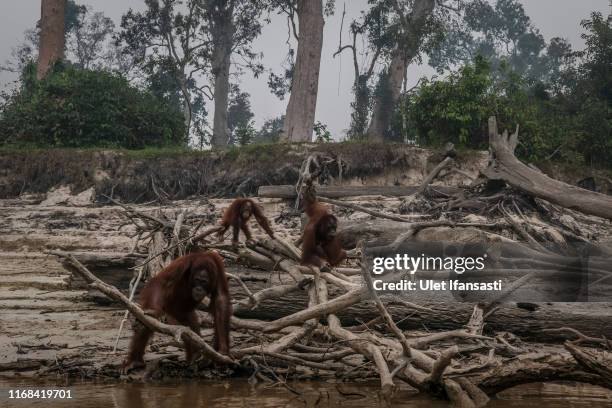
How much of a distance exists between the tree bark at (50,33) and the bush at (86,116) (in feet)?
13.1

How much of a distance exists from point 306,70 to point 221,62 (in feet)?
26.9

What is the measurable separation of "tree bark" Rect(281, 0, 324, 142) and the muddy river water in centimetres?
1723

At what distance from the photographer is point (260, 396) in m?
5.64

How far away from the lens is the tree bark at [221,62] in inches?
1171

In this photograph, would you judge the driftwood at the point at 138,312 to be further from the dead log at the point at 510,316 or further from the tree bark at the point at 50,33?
the tree bark at the point at 50,33

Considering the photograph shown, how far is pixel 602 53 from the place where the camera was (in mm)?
21172

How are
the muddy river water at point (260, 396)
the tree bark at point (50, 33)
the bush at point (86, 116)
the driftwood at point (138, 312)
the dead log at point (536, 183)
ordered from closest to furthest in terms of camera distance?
the driftwood at point (138, 312) < the muddy river water at point (260, 396) < the dead log at point (536, 183) < the bush at point (86, 116) < the tree bark at point (50, 33)

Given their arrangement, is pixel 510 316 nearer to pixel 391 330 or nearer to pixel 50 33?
pixel 391 330

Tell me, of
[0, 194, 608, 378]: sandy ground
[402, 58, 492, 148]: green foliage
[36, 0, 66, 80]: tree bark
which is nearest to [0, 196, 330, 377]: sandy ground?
[0, 194, 608, 378]: sandy ground

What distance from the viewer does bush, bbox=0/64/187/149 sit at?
61.3 feet

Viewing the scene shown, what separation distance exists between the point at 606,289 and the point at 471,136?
32.4 feet

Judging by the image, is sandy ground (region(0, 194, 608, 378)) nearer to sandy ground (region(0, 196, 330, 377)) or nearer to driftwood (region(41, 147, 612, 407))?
sandy ground (region(0, 196, 330, 377))

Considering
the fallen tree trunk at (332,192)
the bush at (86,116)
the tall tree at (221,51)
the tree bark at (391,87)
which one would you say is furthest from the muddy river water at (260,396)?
the tall tree at (221,51)

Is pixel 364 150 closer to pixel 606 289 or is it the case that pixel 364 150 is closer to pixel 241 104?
pixel 606 289
